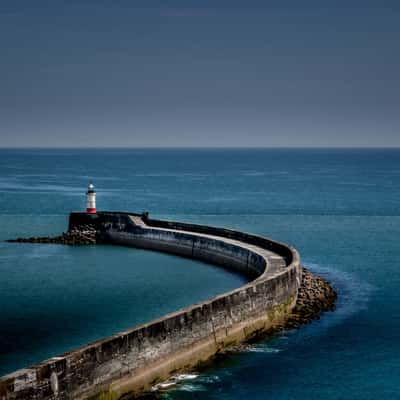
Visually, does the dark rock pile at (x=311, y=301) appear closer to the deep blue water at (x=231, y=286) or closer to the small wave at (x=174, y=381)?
the deep blue water at (x=231, y=286)

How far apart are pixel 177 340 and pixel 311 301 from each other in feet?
23.5

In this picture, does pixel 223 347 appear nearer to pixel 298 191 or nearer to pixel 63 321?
pixel 63 321

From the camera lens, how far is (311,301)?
71.1ft

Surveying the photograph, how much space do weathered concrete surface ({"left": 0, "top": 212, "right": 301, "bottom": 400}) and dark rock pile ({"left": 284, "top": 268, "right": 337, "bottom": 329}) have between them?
0.31 metres

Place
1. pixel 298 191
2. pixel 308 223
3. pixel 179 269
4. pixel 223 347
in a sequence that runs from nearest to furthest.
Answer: pixel 223 347 < pixel 179 269 < pixel 308 223 < pixel 298 191

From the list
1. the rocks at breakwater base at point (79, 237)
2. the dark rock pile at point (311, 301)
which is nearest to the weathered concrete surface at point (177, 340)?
the dark rock pile at point (311, 301)

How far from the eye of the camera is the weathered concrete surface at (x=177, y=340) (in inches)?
488

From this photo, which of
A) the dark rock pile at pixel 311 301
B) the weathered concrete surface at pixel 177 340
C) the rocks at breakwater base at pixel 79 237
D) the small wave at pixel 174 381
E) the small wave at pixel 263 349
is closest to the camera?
the weathered concrete surface at pixel 177 340

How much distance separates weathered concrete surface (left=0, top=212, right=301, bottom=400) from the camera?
12.4 metres

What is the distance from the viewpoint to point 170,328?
601 inches

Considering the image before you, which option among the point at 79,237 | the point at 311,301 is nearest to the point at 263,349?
the point at 311,301

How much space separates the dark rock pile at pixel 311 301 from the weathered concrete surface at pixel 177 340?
31 centimetres

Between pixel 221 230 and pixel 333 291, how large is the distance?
686cm

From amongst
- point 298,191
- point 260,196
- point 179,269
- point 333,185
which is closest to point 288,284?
point 179,269
